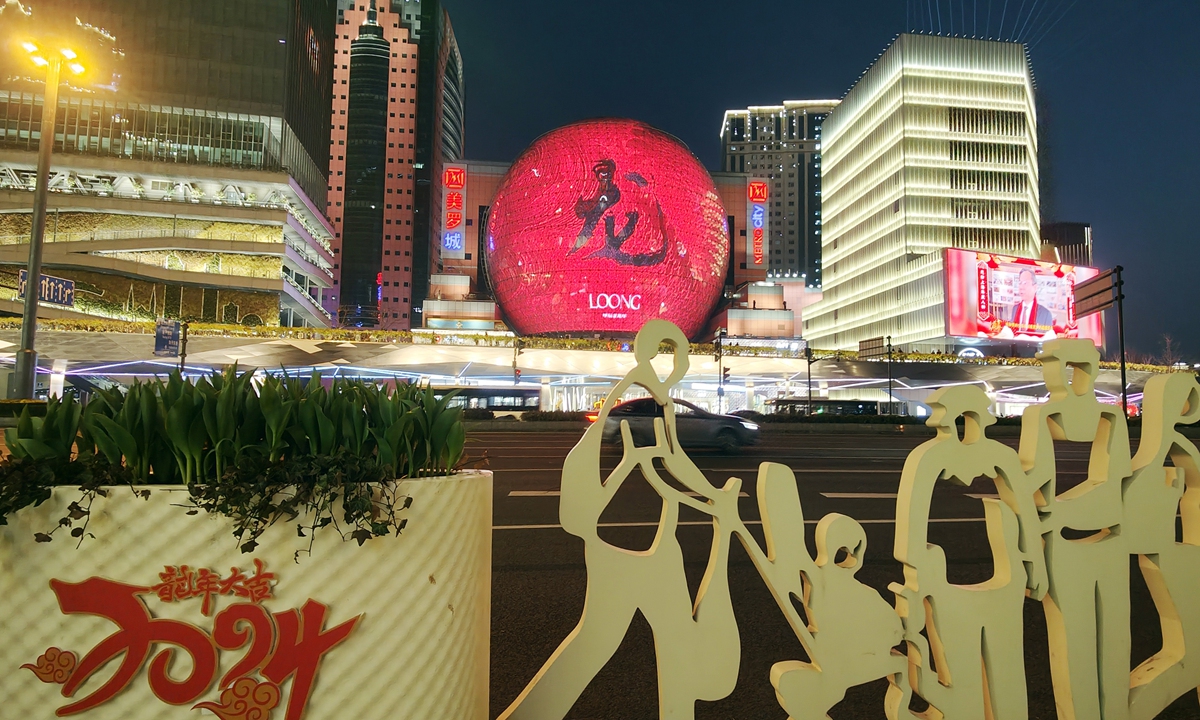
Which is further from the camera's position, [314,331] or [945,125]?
[945,125]

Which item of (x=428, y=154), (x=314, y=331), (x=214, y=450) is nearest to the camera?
(x=214, y=450)

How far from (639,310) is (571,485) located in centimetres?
4243

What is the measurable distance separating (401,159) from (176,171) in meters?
80.4

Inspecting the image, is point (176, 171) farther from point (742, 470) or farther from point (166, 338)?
point (742, 470)

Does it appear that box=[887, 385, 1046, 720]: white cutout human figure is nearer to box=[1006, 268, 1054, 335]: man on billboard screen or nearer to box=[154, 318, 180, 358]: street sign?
box=[154, 318, 180, 358]: street sign

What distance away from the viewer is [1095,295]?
17125mm

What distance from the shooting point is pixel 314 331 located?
106 feet

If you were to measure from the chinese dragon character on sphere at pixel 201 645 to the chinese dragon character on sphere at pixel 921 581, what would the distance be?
731 mm

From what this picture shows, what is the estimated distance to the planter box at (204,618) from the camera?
1516 millimetres

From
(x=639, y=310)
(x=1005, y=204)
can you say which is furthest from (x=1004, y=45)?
(x=639, y=310)

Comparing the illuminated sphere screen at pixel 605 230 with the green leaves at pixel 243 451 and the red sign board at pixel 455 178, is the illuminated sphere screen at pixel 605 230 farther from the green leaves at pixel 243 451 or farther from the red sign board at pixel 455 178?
the green leaves at pixel 243 451

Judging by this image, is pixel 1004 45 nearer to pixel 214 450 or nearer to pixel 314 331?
pixel 314 331

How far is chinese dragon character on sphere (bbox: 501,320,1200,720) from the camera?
2.03 m

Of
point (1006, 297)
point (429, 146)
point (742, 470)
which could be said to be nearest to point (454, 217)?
point (1006, 297)
